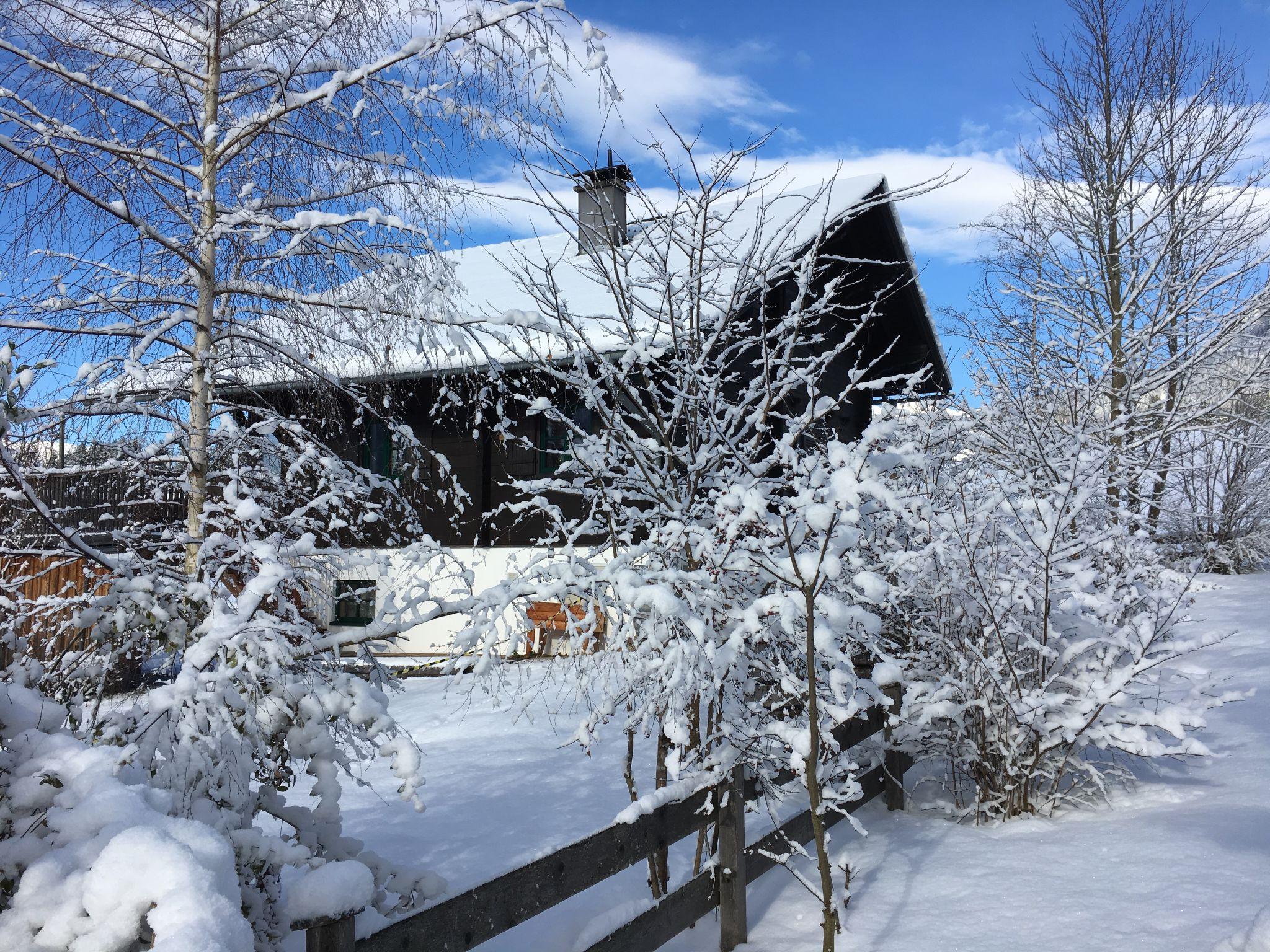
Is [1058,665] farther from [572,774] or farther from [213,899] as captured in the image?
[213,899]

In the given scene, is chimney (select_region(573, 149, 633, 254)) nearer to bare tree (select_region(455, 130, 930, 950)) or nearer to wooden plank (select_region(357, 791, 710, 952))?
bare tree (select_region(455, 130, 930, 950))

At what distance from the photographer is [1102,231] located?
42.6 ft

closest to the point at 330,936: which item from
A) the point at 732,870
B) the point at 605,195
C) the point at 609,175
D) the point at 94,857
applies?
the point at 94,857

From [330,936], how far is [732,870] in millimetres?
2203

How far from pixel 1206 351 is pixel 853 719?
344 inches

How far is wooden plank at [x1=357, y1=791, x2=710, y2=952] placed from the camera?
239cm

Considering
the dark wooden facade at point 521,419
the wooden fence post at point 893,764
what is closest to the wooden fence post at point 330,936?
the wooden fence post at point 893,764

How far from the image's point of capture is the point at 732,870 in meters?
3.84

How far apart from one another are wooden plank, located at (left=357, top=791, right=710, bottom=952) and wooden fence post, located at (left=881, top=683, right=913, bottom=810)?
223cm

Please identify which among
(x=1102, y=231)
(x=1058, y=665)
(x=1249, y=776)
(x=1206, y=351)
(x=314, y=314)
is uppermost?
(x=1102, y=231)

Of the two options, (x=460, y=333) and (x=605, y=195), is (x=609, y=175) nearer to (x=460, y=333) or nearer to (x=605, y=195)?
(x=605, y=195)

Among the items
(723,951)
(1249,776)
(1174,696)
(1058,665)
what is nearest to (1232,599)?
(1174,696)

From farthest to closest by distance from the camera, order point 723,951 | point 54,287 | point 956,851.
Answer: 1. point 956,851
2. point 54,287
3. point 723,951

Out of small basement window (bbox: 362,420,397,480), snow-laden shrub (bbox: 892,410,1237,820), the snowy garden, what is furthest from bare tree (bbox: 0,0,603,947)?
small basement window (bbox: 362,420,397,480)
